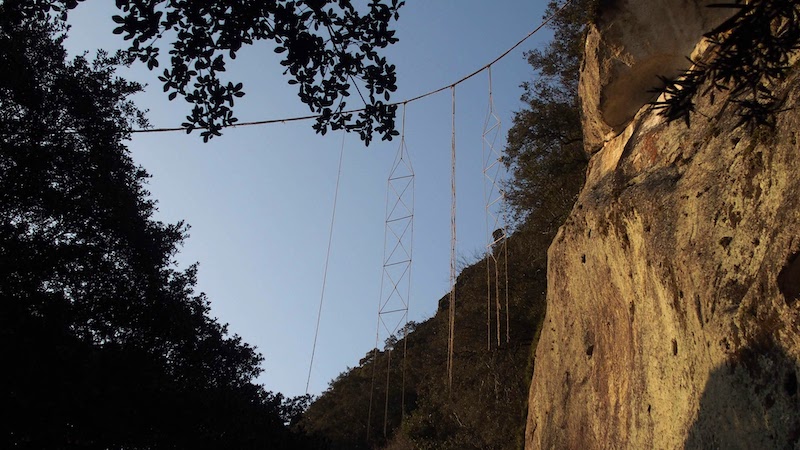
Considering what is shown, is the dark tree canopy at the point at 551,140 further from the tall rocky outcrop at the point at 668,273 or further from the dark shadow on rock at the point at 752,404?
the dark shadow on rock at the point at 752,404

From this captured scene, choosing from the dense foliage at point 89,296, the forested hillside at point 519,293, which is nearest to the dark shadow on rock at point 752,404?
the dense foliage at point 89,296

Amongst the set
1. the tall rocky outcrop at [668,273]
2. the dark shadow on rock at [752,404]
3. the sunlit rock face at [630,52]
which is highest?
the sunlit rock face at [630,52]

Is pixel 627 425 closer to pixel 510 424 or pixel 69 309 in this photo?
pixel 69 309

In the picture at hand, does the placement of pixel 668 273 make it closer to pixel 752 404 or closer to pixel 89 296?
pixel 752 404

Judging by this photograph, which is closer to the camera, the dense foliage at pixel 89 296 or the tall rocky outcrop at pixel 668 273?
the tall rocky outcrop at pixel 668 273

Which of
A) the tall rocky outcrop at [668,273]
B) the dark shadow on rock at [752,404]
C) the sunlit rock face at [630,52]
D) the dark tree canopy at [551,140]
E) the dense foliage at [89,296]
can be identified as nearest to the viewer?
the dark shadow on rock at [752,404]

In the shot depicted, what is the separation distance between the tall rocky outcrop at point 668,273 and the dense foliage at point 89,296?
5.62 metres

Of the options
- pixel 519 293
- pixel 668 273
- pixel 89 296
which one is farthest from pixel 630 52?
pixel 519 293

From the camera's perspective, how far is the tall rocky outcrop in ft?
22.4

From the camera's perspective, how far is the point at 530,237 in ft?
73.8

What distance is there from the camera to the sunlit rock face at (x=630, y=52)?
11984 millimetres

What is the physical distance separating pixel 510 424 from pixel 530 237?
18.3ft

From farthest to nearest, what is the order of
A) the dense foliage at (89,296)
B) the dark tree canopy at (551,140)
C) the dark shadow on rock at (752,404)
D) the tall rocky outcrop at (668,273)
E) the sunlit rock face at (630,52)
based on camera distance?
the dark tree canopy at (551,140)
the sunlit rock face at (630,52)
the dense foliage at (89,296)
the tall rocky outcrop at (668,273)
the dark shadow on rock at (752,404)

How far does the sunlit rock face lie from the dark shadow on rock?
19.3 ft
